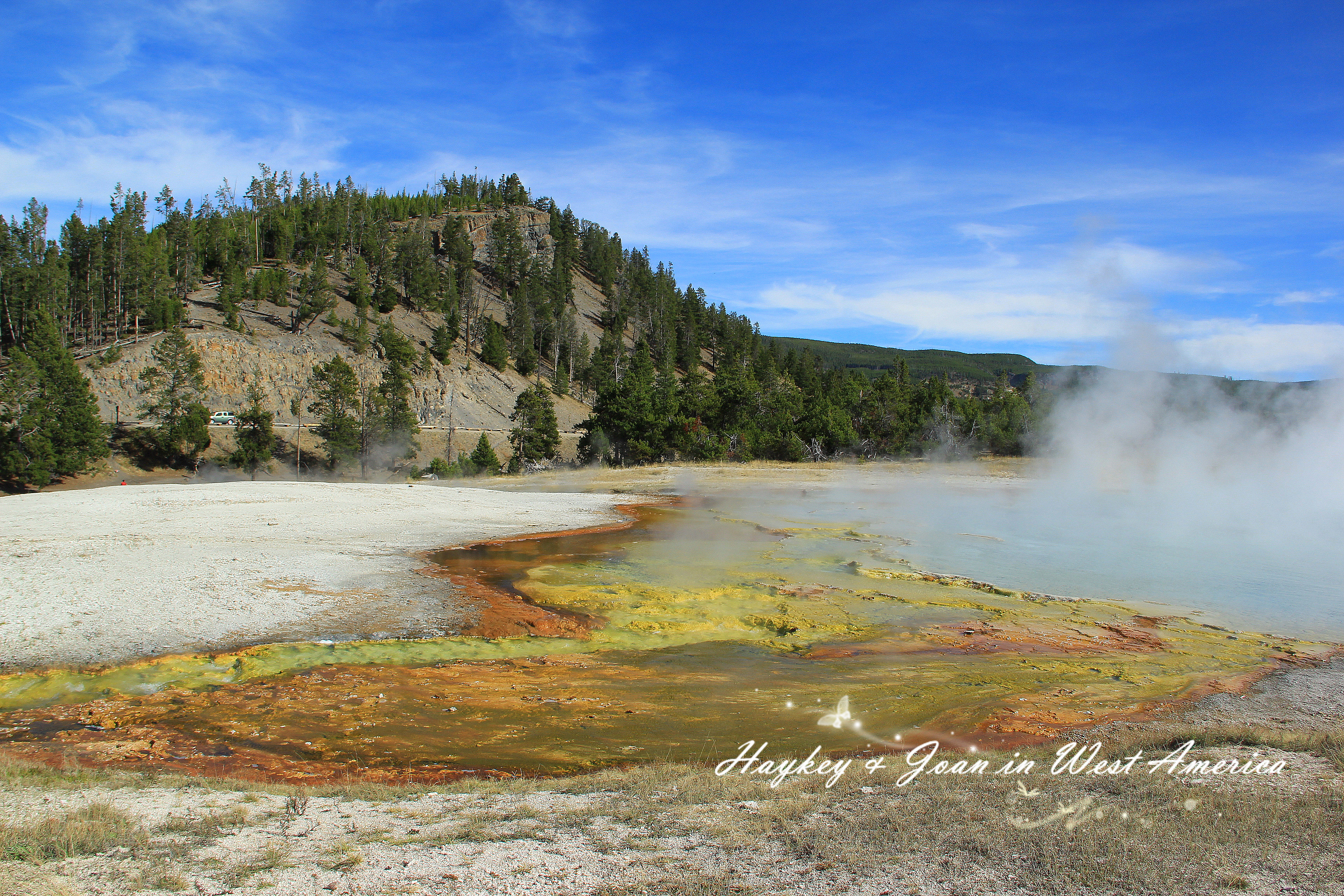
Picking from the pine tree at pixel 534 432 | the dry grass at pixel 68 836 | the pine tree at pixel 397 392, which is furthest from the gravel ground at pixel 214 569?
the pine tree at pixel 397 392

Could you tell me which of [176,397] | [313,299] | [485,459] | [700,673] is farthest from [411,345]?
[700,673]

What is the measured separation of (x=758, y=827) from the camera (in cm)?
464

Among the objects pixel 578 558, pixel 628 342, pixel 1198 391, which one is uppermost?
pixel 628 342

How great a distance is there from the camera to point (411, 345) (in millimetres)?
78375

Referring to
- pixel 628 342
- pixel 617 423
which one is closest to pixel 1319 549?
pixel 617 423

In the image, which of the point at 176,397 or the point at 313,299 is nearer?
the point at 176,397

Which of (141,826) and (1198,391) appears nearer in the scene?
(141,826)

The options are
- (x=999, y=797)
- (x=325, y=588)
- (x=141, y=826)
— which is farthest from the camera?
(x=325, y=588)

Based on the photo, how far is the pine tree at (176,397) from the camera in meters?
52.3

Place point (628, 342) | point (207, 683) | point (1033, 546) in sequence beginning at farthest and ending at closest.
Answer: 1. point (628, 342)
2. point (1033, 546)
3. point (207, 683)

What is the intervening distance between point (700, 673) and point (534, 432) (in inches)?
1835

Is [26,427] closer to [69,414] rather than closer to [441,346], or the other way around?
[69,414]

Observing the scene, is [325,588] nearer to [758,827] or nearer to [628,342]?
[758,827]

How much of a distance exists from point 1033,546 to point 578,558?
1104 centimetres
